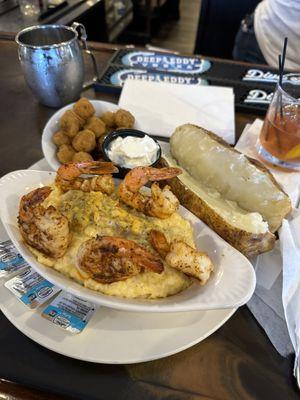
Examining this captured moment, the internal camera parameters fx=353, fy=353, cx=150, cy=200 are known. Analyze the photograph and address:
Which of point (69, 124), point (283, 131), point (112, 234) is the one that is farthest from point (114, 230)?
point (283, 131)

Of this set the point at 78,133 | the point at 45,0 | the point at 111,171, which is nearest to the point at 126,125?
the point at 78,133

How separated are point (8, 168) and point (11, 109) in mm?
359

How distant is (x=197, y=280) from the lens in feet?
2.35

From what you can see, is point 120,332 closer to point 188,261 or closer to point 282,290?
point 188,261

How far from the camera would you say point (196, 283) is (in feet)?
2.43

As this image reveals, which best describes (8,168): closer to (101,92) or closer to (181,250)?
(101,92)

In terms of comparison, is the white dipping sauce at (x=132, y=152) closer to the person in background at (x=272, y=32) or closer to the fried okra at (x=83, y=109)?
the fried okra at (x=83, y=109)

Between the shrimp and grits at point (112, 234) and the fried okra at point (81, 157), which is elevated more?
the shrimp and grits at point (112, 234)

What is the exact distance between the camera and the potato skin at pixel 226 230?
0.84m

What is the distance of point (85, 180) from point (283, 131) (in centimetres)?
65

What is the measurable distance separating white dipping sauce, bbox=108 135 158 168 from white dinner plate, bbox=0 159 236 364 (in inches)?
16.9

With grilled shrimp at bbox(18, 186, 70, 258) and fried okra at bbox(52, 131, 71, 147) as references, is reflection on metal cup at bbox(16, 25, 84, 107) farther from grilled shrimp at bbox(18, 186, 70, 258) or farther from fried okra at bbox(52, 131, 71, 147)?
grilled shrimp at bbox(18, 186, 70, 258)

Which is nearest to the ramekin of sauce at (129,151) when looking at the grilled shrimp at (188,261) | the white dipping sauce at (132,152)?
the white dipping sauce at (132,152)

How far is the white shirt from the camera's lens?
5.87 feet
